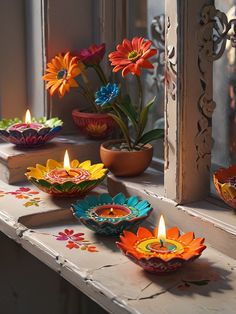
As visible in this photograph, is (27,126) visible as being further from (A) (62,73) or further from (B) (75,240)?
(B) (75,240)

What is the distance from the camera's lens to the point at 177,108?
3.55 ft

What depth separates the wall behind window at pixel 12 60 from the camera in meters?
1.52

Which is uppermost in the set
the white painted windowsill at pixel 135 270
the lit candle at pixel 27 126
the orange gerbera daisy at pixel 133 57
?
the orange gerbera daisy at pixel 133 57

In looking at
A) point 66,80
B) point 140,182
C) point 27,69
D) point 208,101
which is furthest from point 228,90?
point 27,69

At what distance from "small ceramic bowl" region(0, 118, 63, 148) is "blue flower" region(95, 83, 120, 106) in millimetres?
165

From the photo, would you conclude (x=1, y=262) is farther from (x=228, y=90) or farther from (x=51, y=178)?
(x=228, y=90)

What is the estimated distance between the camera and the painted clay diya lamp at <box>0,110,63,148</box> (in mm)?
1364

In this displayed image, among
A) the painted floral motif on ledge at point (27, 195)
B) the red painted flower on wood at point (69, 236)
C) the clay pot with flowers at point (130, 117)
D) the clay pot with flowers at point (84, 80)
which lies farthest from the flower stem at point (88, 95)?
the red painted flower on wood at point (69, 236)

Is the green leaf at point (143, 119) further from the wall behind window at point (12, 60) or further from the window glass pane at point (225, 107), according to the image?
the wall behind window at point (12, 60)

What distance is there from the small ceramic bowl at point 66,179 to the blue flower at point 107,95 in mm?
133

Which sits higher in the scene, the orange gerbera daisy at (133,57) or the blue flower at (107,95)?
the orange gerbera daisy at (133,57)

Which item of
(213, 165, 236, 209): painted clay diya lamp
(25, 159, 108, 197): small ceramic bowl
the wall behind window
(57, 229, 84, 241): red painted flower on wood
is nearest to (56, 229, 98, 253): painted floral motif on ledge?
(57, 229, 84, 241): red painted flower on wood

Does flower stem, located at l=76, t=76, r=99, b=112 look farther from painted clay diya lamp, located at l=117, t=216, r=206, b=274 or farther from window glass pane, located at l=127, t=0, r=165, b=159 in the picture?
painted clay diya lamp, located at l=117, t=216, r=206, b=274

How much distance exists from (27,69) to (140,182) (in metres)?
0.49
